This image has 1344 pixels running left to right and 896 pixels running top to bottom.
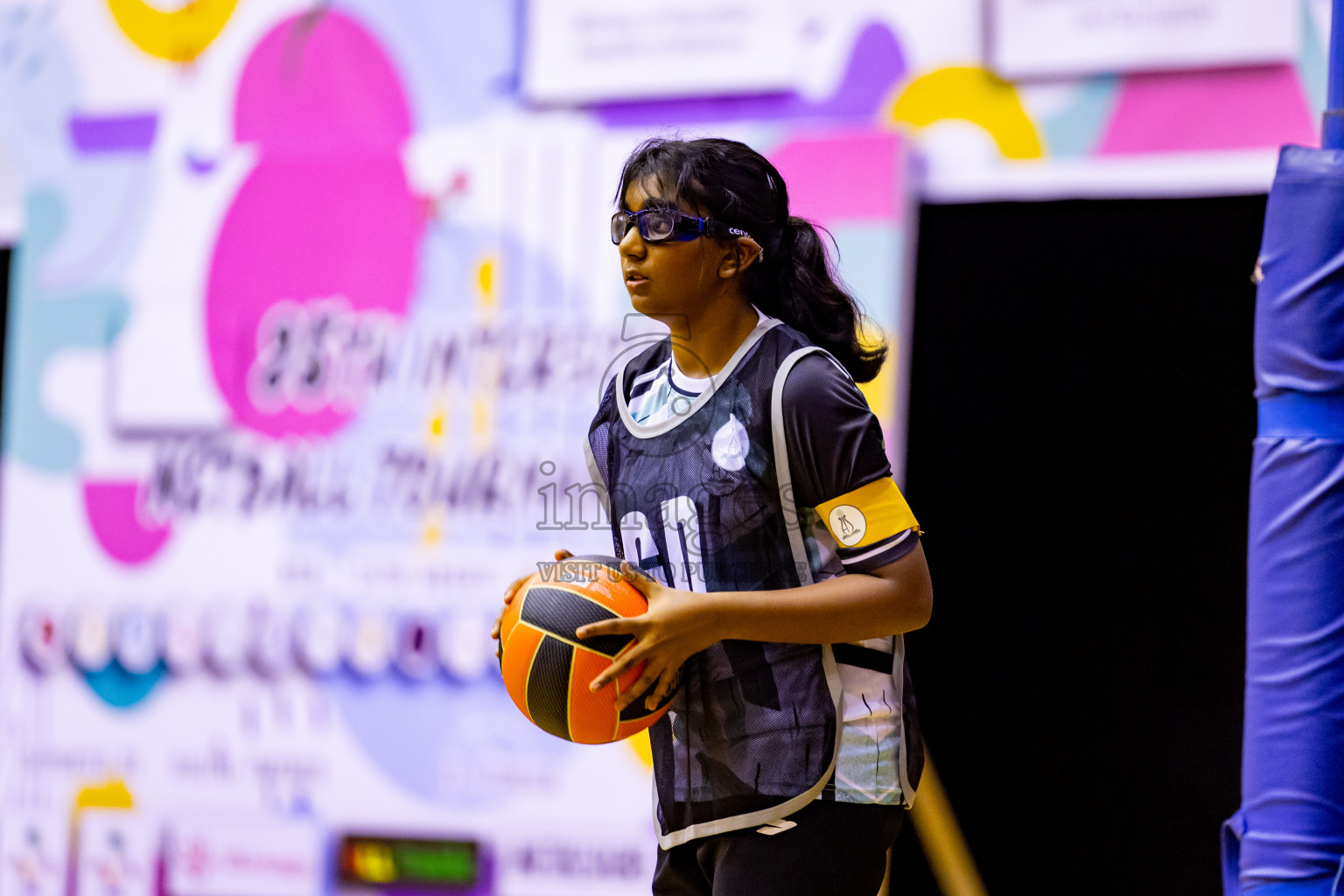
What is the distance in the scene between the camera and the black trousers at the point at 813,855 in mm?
1676

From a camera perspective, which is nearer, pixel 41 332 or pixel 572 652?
pixel 572 652

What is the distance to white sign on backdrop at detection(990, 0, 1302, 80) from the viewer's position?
352 centimetres

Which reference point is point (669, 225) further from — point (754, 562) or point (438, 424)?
point (438, 424)

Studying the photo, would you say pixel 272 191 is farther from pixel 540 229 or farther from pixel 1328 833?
pixel 1328 833

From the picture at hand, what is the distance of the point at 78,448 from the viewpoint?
4.46 metres

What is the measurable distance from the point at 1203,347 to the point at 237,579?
3.07 m

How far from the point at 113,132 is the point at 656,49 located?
2.03 m

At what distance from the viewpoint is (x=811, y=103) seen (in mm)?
3930

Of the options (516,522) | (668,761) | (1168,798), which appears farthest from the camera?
(516,522)

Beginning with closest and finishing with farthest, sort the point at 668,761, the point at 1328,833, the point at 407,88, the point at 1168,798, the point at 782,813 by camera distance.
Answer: the point at 782,813 → the point at 668,761 → the point at 1328,833 → the point at 1168,798 → the point at 407,88

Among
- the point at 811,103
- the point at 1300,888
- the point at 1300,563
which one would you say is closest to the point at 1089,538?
the point at 1300,563

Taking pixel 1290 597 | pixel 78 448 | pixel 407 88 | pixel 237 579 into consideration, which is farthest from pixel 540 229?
pixel 1290 597

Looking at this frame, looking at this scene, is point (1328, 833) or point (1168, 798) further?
point (1168, 798)

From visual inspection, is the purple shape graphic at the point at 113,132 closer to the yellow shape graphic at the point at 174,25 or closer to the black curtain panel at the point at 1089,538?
the yellow shape graphic at the point at 174,25
